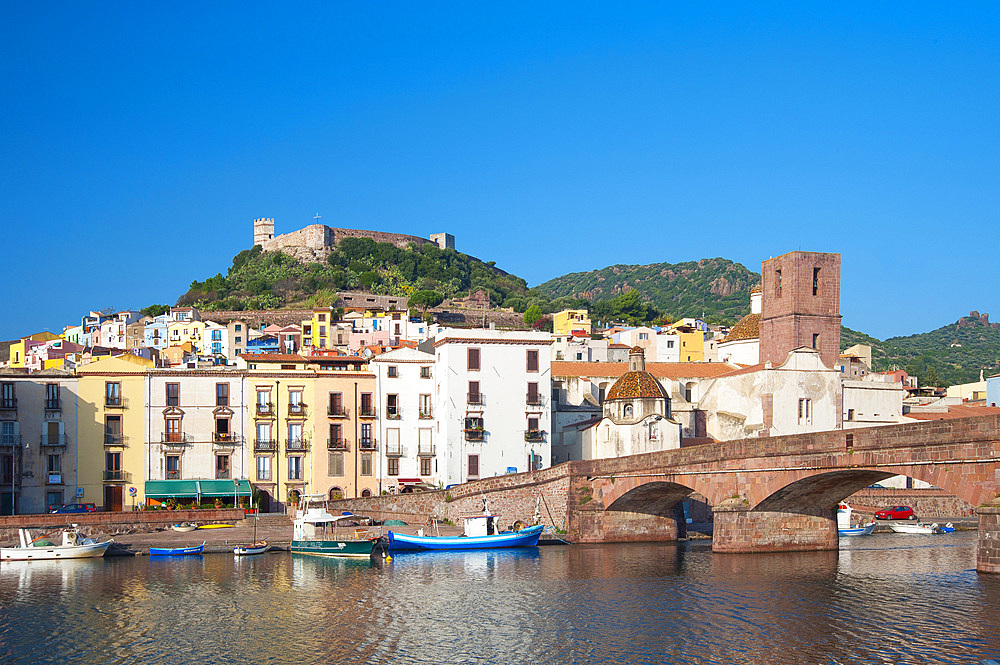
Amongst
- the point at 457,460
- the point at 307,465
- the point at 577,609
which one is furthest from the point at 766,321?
the point at 577,609

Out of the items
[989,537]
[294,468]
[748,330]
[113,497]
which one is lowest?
[113,497]

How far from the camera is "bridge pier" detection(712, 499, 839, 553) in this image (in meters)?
48.1

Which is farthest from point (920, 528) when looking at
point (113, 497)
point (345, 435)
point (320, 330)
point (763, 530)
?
point (320, 330)

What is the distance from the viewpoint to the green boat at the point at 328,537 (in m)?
52.4

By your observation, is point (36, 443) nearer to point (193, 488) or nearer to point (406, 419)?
point (193, 488)

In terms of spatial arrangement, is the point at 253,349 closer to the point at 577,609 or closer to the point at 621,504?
the point at 621,504

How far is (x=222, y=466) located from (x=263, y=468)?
8.11 ft

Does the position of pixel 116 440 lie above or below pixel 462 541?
above

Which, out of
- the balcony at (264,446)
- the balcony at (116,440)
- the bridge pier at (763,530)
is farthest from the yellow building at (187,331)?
the bridge pier at (763,530)

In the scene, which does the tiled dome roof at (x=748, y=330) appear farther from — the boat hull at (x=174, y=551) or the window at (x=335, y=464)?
the boat hull at (x=174, y=551)

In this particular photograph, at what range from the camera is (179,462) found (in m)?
66.6

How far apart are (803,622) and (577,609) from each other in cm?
742

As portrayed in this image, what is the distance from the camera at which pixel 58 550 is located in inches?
2076

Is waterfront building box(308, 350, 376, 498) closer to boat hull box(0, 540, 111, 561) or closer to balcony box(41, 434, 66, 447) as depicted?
balcony box(41, 434, 66, 447)
